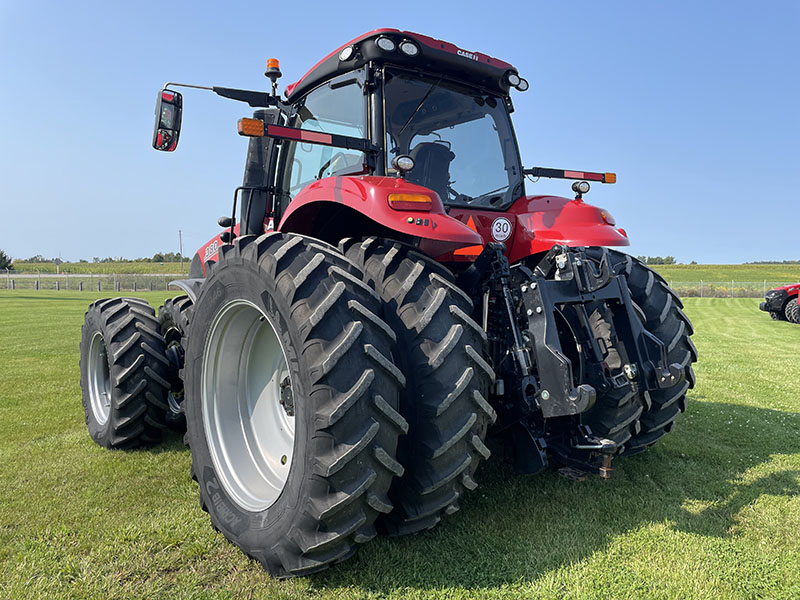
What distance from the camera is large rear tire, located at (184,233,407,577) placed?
2.06m

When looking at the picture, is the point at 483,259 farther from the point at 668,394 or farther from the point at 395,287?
the point at 668,394

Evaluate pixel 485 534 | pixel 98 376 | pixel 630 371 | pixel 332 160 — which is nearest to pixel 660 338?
pixel 630 371

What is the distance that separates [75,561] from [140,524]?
0.38 m

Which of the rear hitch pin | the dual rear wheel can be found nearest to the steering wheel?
the dual rear wheel

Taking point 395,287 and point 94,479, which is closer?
point 395,287

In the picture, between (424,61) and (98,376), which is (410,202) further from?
(98,376)

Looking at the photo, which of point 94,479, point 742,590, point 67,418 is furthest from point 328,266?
point 67,418

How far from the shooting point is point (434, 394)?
2199 millimetres

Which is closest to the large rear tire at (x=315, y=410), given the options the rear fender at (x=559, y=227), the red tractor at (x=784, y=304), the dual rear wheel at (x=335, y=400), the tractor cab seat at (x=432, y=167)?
the dual rear wheel at (x=335, y=400)

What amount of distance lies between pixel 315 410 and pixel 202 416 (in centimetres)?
114

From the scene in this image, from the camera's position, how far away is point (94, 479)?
3.45 meters

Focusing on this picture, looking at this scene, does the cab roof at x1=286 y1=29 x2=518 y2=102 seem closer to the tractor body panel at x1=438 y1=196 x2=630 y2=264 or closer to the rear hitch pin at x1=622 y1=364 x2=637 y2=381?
the tractor body panel at x1=438 y1=196 x2=630 y2=264

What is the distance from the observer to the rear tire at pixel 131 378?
392cm

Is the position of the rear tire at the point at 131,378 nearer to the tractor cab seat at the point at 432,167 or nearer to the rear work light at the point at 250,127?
the rear work light at the point at 250,127
